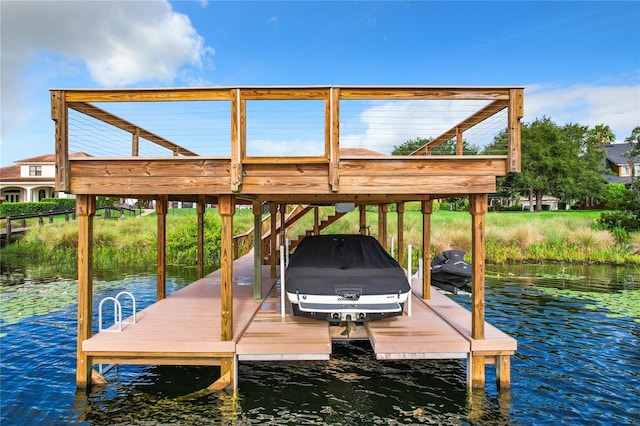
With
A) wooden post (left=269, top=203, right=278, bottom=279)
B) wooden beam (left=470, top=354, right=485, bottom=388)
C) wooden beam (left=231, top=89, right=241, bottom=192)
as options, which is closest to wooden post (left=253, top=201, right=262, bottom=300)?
wooden post (left=269, top=203, right=278, bottom=279)

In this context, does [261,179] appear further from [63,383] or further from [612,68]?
[612,68]

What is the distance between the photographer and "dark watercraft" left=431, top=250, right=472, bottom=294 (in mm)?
14023

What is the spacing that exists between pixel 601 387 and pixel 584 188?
43064 millimetres

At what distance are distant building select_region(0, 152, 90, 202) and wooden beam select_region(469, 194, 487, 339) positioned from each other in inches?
1919

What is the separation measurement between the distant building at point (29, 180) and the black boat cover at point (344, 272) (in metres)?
46.5

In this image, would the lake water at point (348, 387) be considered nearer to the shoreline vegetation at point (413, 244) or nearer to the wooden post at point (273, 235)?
the wooden post at point (273, 235)

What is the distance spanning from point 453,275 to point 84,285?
11.1 meters

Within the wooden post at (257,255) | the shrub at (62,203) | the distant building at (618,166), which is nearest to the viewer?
the wooden post at (257,255)

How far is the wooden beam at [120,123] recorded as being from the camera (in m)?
6.79

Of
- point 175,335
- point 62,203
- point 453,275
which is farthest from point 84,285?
A: point 62,203

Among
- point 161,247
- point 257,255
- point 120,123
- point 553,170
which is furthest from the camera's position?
point 553,170

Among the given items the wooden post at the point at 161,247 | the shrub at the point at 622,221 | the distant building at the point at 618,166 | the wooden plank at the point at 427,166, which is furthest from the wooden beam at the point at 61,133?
the distant building at the point at 618,166

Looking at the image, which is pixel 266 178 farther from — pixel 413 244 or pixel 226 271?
pixel 413 244

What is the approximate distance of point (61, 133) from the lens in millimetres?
6223
